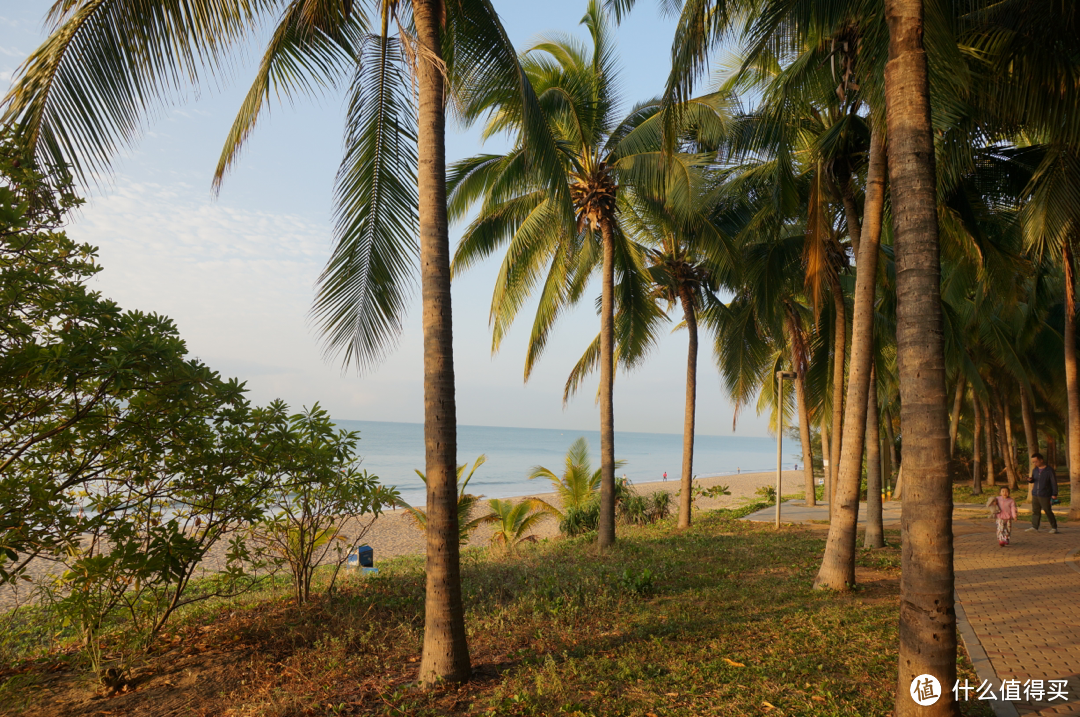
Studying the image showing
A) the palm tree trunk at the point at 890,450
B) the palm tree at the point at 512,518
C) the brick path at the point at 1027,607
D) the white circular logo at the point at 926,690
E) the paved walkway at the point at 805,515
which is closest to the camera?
the white circular logo at the point at 926,690

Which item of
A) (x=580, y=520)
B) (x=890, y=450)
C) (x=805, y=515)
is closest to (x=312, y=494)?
(x=580, y=520)

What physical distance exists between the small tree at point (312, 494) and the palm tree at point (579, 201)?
533 centimetres

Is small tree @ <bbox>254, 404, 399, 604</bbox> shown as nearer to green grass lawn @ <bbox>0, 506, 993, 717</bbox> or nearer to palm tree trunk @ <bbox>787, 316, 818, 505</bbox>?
green grass lawn @ <bbox>0, 506, 993, 717</bbox>

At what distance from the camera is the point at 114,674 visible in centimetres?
452

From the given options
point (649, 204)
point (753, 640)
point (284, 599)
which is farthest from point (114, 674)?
point (649, 204)

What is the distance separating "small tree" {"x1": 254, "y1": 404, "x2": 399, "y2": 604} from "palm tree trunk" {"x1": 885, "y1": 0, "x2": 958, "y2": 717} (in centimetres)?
451

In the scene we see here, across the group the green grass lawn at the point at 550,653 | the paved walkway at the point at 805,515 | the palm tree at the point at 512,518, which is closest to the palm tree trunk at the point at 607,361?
the palm tree at the point at 512,518

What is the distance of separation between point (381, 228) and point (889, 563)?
849 cm

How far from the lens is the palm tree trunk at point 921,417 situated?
11.5 feet

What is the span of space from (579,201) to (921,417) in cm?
895

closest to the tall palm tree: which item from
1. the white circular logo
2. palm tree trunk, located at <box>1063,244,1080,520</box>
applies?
the white circular logo

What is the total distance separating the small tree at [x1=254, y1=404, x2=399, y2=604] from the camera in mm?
5773

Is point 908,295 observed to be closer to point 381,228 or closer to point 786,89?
point 381,228

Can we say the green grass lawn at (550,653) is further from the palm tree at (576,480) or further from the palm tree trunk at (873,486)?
the palm tree at (576,480)
